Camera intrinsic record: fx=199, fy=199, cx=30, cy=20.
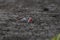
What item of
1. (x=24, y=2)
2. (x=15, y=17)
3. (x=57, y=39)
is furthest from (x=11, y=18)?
(x=57, y=39)

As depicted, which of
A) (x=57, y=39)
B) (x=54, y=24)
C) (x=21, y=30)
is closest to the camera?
(x=57, y=39)

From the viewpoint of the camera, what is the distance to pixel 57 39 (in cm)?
239

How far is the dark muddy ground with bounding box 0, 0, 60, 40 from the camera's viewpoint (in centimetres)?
380

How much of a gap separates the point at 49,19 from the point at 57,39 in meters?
1.89

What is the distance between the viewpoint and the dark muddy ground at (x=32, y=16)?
3803mm

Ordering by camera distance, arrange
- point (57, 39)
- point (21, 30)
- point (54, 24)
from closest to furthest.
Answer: point (57, 39) → point (21, 30) → point (54, 24)

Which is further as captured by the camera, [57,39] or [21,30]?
[21,30]

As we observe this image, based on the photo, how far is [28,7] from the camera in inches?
181

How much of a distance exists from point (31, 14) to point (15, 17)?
0.36m

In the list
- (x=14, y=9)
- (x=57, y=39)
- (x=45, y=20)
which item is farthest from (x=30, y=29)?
(x=57, y=39)

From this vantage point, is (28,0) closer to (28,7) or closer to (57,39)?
(28,7)

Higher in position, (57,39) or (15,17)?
(57,39)

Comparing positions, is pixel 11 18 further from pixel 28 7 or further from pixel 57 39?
pixel 57 39

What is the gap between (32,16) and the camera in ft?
14.1
